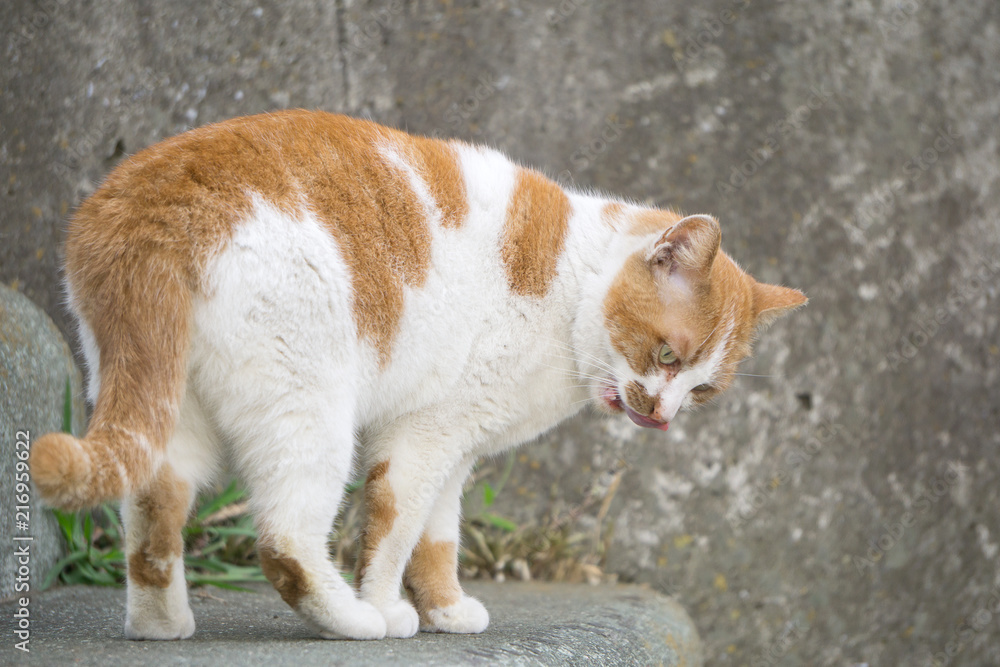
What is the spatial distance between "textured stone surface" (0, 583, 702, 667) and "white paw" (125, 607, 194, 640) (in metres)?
0.03

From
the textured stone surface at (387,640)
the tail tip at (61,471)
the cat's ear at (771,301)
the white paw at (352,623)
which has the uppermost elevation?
the cat's ear at (771,301)

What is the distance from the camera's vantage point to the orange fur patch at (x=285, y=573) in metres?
1.81

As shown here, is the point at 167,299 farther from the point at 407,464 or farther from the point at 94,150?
the point at 94,150

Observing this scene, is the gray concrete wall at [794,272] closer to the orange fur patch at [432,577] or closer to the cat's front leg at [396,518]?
the orange fur patch at [432,577]

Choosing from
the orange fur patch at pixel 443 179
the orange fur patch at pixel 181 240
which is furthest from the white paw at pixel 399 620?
the orange fur patch at pixel 443 179

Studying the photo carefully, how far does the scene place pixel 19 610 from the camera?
2.21 metres

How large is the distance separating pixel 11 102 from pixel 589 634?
9.05 ft

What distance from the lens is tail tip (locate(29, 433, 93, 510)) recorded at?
55.6 inches

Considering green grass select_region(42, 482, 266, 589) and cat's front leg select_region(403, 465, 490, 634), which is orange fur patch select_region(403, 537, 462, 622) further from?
green grass select_region(42, 482, 266, 589)

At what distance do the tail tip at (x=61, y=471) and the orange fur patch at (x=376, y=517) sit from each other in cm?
76

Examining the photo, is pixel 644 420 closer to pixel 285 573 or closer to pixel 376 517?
pixel 376 517

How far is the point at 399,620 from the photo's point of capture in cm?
205

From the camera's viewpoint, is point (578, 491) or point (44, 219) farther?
point (578, 491)

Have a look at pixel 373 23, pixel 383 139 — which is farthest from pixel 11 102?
pixel 383 139
